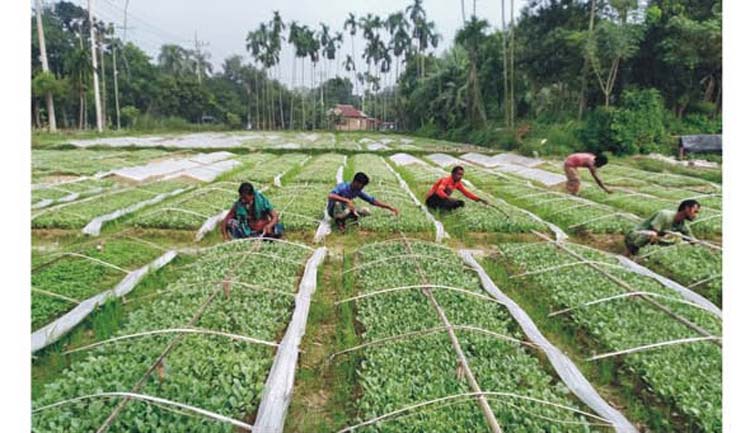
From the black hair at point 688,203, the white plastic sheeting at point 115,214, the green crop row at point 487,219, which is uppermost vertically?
the black hair at point 688,203

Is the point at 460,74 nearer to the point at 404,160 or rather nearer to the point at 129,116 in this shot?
the point at 404,160

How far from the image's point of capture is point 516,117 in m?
30.4

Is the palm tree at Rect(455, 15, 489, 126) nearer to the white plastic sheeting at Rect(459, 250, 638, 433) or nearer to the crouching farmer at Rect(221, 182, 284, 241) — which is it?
the crouching farmer at Rect(221, 182, 284, 241)

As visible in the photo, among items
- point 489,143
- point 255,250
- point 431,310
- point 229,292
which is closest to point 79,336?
point 229,292

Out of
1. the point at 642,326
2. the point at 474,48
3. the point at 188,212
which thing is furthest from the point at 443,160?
the point at 642,326

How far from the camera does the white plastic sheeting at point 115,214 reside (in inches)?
278

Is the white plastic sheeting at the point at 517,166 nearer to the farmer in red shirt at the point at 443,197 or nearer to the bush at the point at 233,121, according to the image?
the farmer in red shirt at the point at 443,197

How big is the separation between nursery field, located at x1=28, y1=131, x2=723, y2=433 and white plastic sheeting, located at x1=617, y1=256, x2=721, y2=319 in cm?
3

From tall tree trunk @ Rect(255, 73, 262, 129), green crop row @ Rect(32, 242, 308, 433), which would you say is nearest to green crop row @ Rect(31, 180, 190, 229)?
green crop row @ Rect(32, 242, 308, 433)

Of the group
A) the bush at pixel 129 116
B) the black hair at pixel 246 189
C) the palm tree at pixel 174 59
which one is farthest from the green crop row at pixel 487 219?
the palm tree at pixel 174 59

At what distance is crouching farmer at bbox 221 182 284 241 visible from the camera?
20.6 feet

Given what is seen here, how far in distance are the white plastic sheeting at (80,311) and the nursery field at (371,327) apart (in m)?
0.02

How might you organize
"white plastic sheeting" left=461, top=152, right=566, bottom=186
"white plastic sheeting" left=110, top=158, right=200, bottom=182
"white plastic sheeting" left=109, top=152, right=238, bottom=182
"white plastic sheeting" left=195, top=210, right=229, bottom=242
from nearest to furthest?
"white plastic sheeting" left=195, top=210, right=229, bottom=242 < "white plastic sheeting" left=110, top=158, right=200, bottom=182 < "white plastic sheeting" left=109, top=152, right=238, bottom=182 < "white plastic sheeting" left=461, top=152, right=566, bottom=186

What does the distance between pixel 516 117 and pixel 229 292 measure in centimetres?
2912
